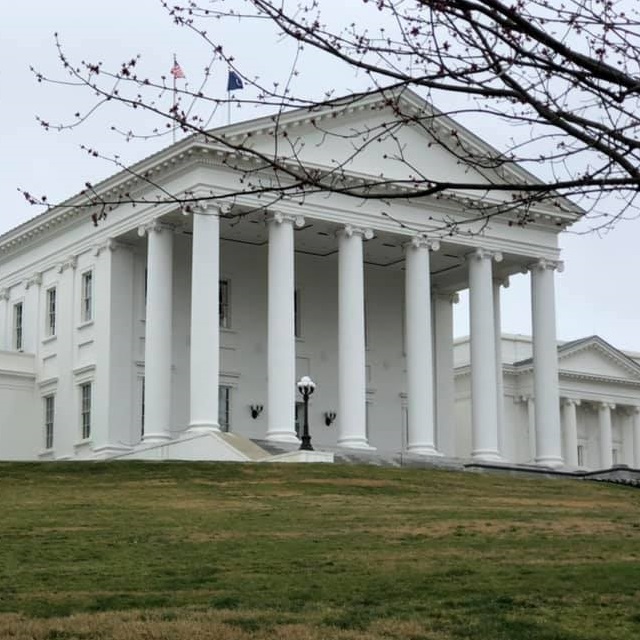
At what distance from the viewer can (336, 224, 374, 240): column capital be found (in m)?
50.3

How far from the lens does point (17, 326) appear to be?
59406mm

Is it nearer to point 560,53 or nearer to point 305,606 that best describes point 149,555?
point 305,606

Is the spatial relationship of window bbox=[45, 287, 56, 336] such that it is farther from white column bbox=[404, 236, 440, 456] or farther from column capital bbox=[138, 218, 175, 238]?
white column bbox=[404, 236, 440, 456]

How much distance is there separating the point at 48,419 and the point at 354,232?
14.6m

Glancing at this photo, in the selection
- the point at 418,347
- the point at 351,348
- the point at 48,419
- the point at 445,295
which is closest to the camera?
the point at 351,348

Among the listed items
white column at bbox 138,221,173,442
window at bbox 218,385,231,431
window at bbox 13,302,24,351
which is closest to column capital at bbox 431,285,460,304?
window at bbox 218,385,231,431

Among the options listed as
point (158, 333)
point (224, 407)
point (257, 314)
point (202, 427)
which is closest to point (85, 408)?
point (224, 407)

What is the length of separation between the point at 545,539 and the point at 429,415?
89.8 ft

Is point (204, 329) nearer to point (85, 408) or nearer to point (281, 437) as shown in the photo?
point (281, 437)

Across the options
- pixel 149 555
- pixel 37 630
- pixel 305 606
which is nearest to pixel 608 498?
pixel 149 555

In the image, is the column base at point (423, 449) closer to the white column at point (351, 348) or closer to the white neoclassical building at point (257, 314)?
the white neoclassical building at point (257, 314)

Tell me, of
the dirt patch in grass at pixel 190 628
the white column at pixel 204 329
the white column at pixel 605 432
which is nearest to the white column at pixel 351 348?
the white column at pixel 204 329

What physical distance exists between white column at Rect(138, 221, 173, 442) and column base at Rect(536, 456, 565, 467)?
14.1m

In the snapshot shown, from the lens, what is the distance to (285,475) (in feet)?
121
